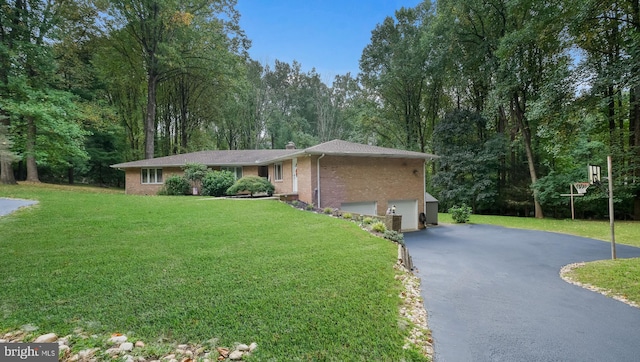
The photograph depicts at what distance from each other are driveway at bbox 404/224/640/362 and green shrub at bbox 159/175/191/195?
16.1m

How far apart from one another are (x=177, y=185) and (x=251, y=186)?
5.93m

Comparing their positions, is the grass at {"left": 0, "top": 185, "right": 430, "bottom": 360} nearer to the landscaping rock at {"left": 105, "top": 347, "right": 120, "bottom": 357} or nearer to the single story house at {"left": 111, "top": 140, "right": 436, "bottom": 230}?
the landscaping rock at {"left": 105, "top": 347, "right": 120, "bottom": 357}

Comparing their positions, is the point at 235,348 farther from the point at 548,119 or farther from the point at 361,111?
the point at 361,111

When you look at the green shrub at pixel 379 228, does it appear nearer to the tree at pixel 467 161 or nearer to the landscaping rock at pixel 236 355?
the landscaping rock at pixel 236 355

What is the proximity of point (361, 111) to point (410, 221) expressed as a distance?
16524 millimetres

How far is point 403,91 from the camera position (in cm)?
2641

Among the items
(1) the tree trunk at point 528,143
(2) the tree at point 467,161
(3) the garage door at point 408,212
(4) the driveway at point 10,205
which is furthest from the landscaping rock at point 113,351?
(2) the tree at point 467,161

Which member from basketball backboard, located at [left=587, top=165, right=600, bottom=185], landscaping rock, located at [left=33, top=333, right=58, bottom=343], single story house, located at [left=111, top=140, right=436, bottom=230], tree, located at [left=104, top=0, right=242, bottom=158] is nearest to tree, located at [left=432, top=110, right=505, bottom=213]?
single story house, located at [left=111, top=140, right=436, bottom=230]

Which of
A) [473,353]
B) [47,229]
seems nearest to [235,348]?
[473,353]

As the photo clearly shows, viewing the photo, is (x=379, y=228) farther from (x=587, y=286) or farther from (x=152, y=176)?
(x=152, y=176)

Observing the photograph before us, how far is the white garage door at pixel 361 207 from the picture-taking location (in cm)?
1362

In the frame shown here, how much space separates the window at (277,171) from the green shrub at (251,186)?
0.88 metres

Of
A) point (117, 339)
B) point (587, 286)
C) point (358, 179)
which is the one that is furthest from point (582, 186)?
point (117, 339)

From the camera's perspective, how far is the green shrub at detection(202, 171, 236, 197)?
1803 centimetres
